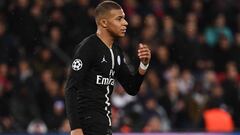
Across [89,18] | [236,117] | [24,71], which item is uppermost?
[89,18]

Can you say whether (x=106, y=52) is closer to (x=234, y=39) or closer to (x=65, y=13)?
(x=65, y=13)

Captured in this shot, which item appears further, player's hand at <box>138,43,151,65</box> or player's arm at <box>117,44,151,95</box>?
player's arm at <box>117,44,151,95</box>

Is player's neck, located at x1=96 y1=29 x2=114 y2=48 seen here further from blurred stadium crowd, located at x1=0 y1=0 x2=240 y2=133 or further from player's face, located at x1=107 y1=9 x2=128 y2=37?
blurred stadium crowd, located at x1=0 y1=0 x2=240 y2=133

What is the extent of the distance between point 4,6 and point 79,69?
27.2 feet

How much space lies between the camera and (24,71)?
13.4 meters

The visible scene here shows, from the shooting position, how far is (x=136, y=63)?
46.8 feet

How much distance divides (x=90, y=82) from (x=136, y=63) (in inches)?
308

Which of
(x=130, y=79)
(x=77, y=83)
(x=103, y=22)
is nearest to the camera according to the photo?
(x=77, y=83)

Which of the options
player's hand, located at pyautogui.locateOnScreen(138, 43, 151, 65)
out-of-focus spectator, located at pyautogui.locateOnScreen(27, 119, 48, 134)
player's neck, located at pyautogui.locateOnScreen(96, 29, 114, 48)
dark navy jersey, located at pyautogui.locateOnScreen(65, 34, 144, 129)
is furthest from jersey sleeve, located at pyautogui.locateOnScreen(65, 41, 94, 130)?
out-of-focus spectator, located at pyautogui.locateOnScreen(27, 119, 48, 134)

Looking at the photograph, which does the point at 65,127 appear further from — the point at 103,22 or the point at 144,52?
the point at 144,52

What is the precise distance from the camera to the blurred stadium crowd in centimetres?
1298

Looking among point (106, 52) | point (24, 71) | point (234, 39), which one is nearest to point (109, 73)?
point (106, 52)

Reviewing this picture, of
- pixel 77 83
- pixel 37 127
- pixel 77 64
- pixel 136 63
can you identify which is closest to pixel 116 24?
pixel 77 64

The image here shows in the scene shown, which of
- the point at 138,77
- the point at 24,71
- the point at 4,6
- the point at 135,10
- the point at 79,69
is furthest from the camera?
the point at 135,10
